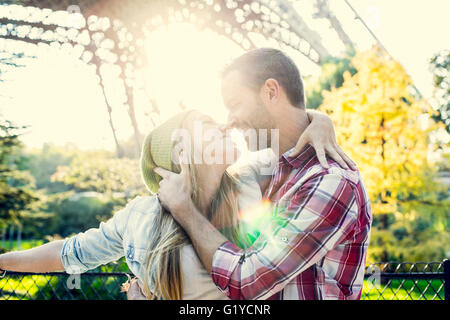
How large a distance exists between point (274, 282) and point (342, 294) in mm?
259

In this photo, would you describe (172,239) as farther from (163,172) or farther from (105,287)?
(105,287)

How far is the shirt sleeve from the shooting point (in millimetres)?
1154

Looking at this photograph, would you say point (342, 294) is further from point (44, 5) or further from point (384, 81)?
point (44, 5)

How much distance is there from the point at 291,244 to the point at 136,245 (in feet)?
1.64

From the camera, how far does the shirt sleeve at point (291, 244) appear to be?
1.15 m

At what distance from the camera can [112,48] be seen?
278 inches

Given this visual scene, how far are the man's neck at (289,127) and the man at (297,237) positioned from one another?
0.38 ft

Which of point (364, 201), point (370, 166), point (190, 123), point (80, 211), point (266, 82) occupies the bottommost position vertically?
point (80, 211)

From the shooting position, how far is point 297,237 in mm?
1155

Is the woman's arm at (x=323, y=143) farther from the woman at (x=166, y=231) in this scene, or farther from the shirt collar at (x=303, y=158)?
the woman at (x=166, y=231)

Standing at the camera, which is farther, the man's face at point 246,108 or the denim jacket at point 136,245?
the man's face at point 246,108

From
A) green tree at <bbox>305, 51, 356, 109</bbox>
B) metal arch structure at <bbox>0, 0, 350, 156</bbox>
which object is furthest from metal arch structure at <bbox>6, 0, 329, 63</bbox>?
green tree at <bbox>305, 51, 356, 109</bbox>

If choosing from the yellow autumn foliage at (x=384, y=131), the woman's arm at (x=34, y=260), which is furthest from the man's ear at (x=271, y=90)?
the yellow autumn foliage at (x=384, y=131)
